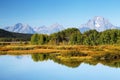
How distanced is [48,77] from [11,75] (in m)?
6.25

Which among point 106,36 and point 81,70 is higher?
point 106,36

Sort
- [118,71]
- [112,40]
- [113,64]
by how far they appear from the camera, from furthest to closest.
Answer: [112,40], [113,64], [118,71]

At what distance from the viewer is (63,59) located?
60344mm

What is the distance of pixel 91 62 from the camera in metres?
54.5

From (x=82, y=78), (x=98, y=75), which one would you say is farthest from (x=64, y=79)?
(x=98, y=75)

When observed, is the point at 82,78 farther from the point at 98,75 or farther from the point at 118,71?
the point at 118,71

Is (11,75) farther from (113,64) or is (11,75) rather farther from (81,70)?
(113,64)

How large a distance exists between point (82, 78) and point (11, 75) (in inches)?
444

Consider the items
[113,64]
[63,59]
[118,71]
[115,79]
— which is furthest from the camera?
[63,59]

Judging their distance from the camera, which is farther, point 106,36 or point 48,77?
point 106,36

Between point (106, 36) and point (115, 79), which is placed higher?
point (106, 36)

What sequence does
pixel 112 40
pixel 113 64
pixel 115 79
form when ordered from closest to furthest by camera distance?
pixel 115 79 → pixel 113 64 → pixel 112 40

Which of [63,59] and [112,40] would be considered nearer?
[63,59]

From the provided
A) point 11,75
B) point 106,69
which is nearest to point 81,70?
point 106,69
